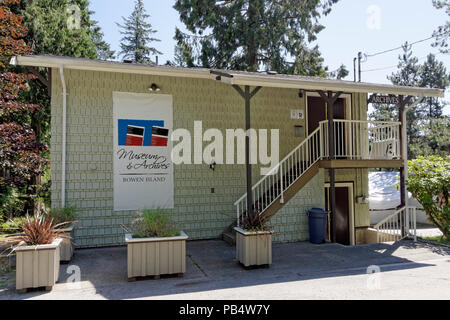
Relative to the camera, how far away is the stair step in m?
7.67

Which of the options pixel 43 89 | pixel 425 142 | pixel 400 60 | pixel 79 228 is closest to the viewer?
pixel 79 228

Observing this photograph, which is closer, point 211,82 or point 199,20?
point 211,82

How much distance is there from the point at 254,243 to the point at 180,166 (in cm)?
316

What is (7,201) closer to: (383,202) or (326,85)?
(326,85)

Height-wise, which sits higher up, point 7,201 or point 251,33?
point 251,33

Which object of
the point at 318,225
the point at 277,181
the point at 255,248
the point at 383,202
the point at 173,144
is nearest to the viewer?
the point at 255,248

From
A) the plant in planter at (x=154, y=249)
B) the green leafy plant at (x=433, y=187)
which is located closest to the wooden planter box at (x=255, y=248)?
the plant in planter at (x=154, y=249)

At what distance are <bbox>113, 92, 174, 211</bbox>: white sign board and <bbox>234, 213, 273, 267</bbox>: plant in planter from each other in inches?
105

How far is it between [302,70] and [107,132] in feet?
38.3

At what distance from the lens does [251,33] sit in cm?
1516

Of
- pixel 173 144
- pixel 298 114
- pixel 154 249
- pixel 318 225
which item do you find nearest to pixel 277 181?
pixel 318 225

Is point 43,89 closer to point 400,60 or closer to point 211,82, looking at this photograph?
point 211,82

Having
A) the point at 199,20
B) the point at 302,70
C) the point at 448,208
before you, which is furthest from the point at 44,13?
the point at 448,208
